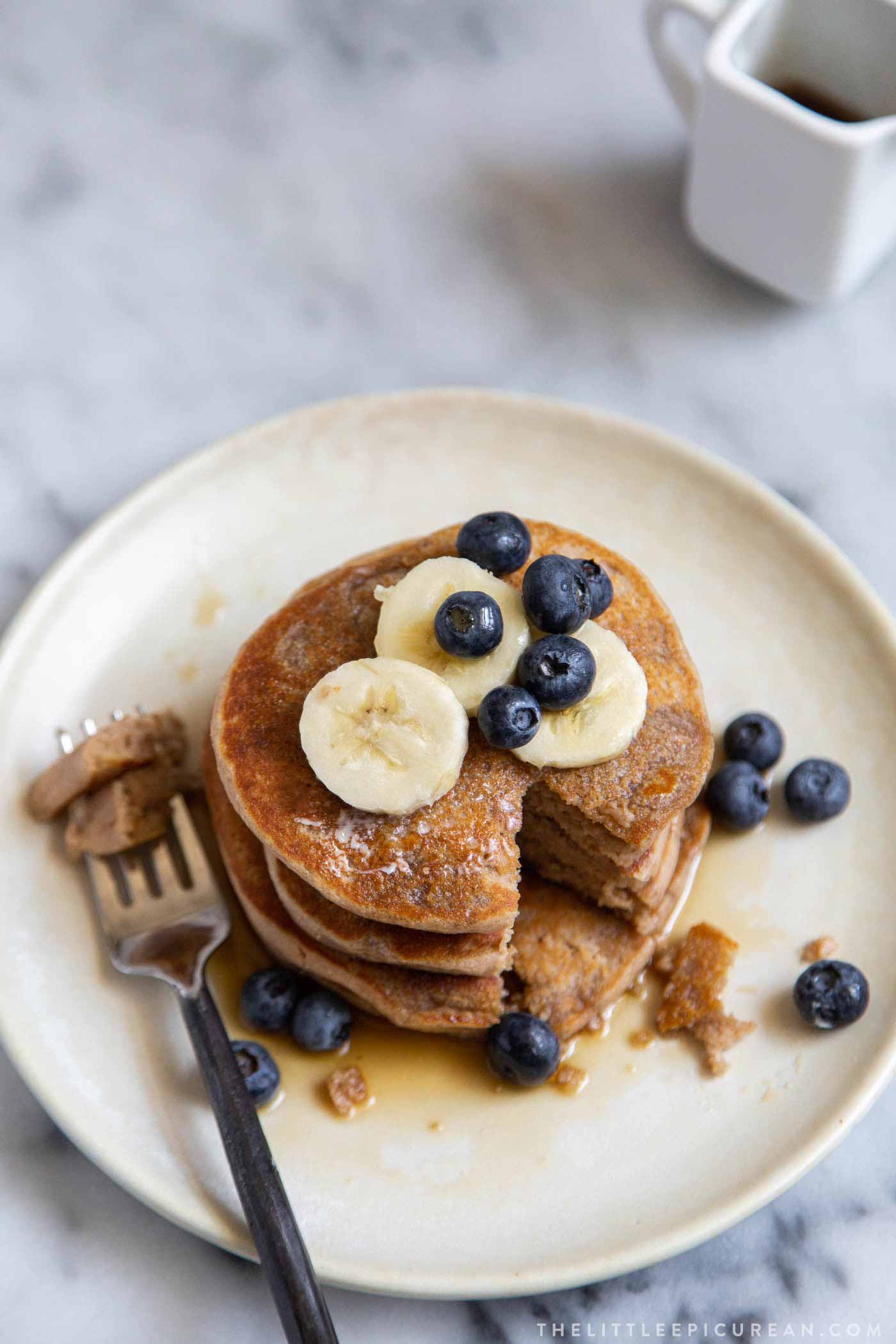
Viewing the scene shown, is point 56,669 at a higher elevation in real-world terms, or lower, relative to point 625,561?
lower

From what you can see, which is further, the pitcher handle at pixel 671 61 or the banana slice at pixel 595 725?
the pitcher handle at pixel 671 61

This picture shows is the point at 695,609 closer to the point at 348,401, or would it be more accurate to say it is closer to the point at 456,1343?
the point at 348,401

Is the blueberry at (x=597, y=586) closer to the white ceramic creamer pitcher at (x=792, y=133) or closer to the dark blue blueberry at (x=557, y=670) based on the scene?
the dark blue blueberry at (x=557, y=670)

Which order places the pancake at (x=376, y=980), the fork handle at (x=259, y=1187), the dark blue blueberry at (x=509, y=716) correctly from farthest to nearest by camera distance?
the pancake at (x=376, y=980) < the dark blue blueberry at (x=509, y=716) < the fork handle at (x=259, y=1187)

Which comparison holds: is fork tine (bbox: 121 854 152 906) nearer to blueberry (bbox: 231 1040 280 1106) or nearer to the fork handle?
the fork handle

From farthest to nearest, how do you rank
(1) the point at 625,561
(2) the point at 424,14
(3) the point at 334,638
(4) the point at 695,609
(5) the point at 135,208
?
(2) the point at 424,14, (5) the point at 135,208, (4) the point at 695,609, (1) the point at 625,561, (3) the point at 334,638

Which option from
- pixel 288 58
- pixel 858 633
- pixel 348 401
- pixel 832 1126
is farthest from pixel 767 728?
pixel 288 58

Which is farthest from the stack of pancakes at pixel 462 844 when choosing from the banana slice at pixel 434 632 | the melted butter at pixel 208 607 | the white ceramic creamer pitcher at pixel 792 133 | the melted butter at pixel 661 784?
the white ceramic creamer pitcher at pixel 792 133

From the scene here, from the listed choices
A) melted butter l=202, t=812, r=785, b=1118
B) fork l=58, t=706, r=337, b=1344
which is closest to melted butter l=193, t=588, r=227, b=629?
fork l=58, t=706, r=337, b=1344
